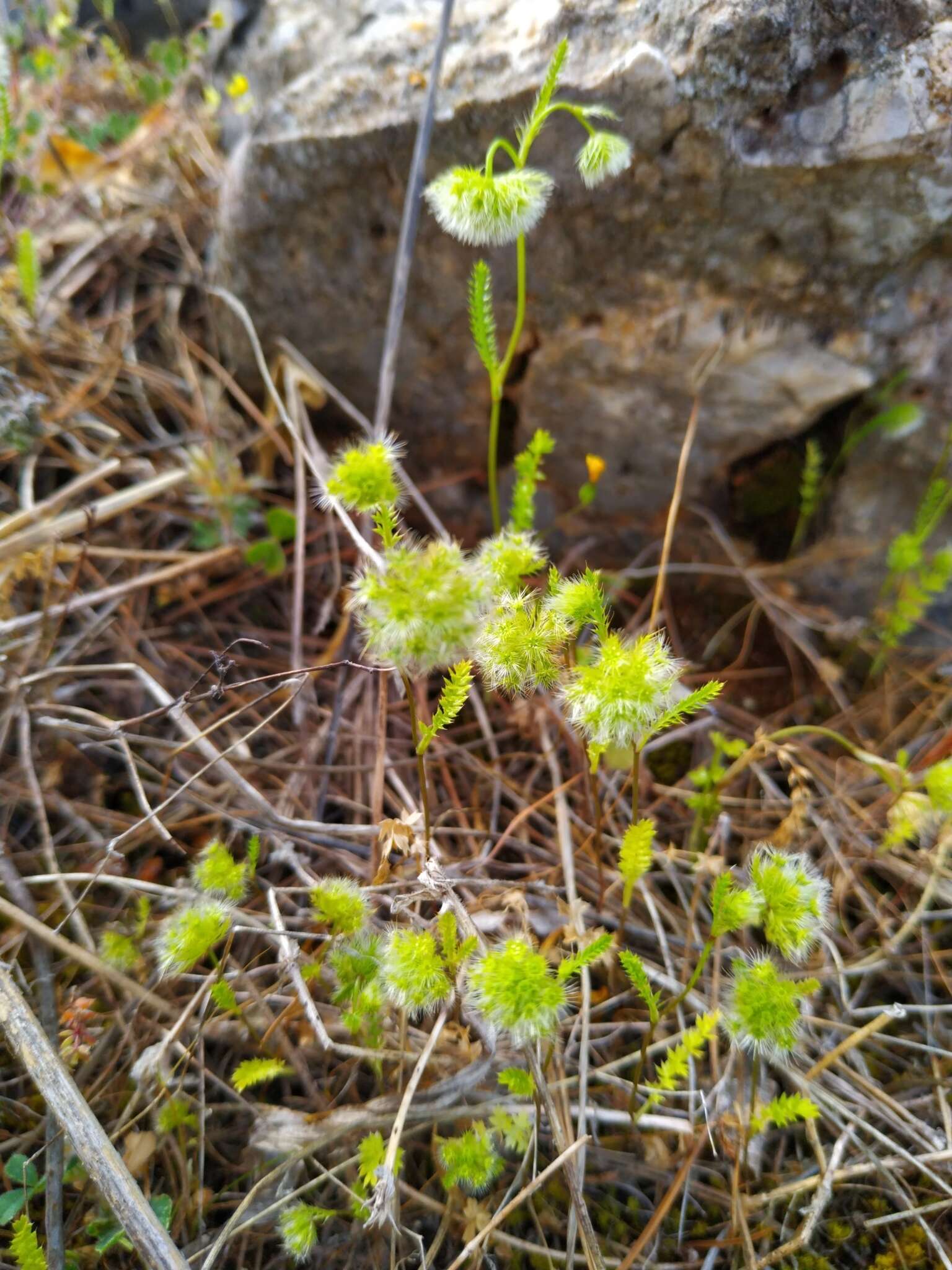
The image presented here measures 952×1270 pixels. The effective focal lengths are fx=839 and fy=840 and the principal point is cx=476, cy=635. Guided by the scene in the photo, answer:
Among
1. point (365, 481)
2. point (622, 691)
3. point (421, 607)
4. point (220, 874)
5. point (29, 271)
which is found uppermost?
Result: point (29, 271)

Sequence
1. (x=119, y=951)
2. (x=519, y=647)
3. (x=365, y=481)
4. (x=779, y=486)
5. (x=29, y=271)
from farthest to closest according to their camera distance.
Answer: (x=779, y=486), (x=29, y=271), (x=119, y=951), (x=519, y=647), (x=365, y=481)

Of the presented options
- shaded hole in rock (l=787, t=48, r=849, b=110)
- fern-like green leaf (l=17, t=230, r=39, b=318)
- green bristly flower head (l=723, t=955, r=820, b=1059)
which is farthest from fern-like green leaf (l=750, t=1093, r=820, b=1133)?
fern-like green leaf (l=17, t=230, r=39, b=318)

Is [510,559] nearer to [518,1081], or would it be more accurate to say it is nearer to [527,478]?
[527,478]

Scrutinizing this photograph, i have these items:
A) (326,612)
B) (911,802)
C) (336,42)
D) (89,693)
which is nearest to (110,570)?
(89,693)

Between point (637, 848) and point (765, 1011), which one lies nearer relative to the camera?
point (765, 1011)

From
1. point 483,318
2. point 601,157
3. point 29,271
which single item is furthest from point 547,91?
point 29,271

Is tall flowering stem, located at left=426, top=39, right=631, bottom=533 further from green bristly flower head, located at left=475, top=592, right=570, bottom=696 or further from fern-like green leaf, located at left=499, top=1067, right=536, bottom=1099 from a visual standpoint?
fern-like green leaf, located at left=499, top=1067, right=536, bottom=1099
